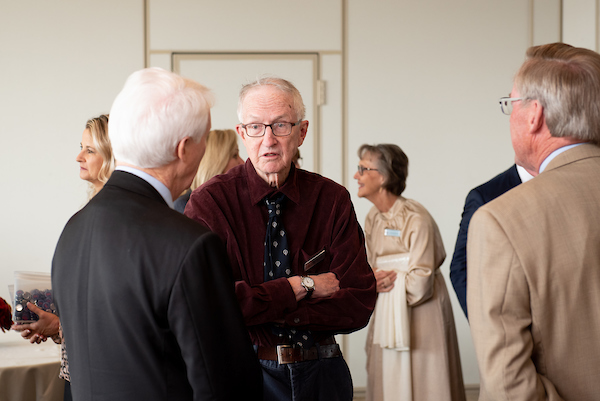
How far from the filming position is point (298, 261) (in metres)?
2.00

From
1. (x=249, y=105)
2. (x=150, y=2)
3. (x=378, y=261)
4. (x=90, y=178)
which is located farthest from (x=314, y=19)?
(x=249, y=105)

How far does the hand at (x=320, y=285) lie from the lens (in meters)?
1.89

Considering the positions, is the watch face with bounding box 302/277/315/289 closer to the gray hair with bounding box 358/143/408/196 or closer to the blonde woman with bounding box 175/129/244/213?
the blonde woman with bounding box 175/129/244/213

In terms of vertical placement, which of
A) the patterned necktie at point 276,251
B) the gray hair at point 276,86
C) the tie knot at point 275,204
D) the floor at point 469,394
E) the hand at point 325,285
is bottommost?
the floor at point 469,394

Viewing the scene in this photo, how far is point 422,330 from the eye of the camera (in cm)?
392

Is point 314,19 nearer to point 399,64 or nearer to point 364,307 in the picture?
point 399,64

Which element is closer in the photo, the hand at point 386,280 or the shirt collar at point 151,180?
the shirt collar at point 151,180

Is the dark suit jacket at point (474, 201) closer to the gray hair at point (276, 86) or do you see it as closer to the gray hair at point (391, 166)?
the gray hair at point (276, 86)

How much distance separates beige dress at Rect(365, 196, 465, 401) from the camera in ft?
12.6

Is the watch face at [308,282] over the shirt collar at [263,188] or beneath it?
beneath

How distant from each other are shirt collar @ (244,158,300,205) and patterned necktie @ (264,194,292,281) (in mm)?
74

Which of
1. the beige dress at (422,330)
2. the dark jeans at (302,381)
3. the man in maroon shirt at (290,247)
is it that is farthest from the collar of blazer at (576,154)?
the beige dress at (422,330)

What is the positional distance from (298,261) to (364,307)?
28cm

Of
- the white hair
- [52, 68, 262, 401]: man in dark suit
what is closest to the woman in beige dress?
[52, 68, 262, 401]: man in dark suit
